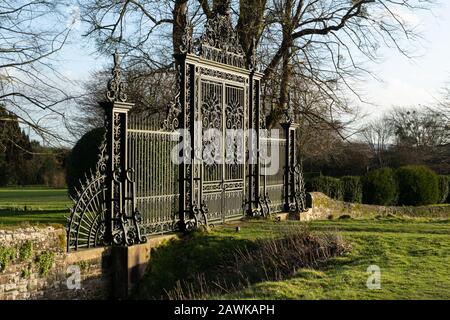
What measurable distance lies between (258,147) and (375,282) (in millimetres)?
7785

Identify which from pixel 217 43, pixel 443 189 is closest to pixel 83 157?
pixel 217 43

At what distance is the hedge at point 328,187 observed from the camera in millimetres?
26531

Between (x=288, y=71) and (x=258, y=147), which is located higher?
(x=288, y=71)

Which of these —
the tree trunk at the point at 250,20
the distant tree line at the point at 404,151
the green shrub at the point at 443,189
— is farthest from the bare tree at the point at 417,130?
the tree trunk at the point at 250,20

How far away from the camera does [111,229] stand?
10.1 meters

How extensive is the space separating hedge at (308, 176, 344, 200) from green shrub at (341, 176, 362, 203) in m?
0.35

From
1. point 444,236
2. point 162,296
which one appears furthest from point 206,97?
point 444,236

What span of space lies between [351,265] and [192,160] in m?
4.54

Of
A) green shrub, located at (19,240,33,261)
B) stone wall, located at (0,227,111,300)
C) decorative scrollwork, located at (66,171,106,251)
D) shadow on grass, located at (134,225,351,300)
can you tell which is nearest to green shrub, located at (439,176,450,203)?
shadow on grass, located at (134,225,351,300)

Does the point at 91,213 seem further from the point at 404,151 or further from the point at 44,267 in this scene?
the point at 404,151

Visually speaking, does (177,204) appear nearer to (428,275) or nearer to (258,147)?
(258,147)

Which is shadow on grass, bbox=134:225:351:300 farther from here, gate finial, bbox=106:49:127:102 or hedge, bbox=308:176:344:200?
hedge, bbox=308:176:344:200

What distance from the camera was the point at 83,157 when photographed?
63.7ft
